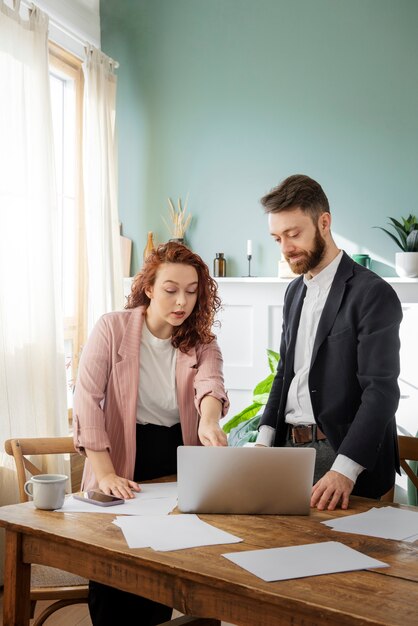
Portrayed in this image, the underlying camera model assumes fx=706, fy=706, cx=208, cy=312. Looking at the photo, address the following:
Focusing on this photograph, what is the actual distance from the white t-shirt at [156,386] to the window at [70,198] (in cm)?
211

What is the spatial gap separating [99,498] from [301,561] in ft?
2.07

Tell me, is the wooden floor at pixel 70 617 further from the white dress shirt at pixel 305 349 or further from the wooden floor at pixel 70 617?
the white dress shirt at pixel 305 349

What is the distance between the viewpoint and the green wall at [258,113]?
429 cm

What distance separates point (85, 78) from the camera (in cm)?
424

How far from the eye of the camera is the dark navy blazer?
194 cm

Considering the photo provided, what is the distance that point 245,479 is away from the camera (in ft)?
5.56

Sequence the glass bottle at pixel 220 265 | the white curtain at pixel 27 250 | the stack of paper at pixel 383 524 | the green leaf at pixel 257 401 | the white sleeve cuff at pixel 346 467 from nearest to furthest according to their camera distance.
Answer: the stack of paper at pixel 383 524
the white sleeve cuff at pixel 346 467
the white curtain at pixel 27 250
the green leaf at pixel 257 401
the glass bottle at pixel 220 265

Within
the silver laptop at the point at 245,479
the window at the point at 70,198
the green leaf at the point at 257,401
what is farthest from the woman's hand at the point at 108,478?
the window at the point at 70,198

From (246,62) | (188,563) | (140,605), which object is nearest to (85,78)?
(246,62)

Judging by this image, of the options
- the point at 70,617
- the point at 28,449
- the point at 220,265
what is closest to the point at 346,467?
the point at 28,449

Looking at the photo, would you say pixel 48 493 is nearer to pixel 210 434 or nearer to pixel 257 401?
pixel 210 434

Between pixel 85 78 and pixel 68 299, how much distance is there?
4.37ft

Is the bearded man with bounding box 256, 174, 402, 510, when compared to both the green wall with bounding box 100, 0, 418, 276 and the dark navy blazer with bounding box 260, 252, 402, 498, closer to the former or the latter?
the dark navy blazer with bounding box 260, 252, 402, 498

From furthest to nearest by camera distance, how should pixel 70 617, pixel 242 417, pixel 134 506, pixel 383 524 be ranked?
pixel 242 417 → pixel 70 617 → pixel 134 506 → pixel 383 524
